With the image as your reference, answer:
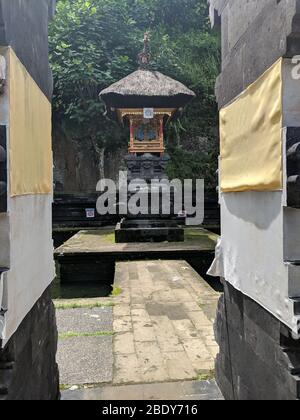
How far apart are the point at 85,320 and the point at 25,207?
291 cm

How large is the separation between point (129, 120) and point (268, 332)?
10424mm

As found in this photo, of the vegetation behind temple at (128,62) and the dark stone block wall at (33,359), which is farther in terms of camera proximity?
the vegetation behind temple at (128,62)

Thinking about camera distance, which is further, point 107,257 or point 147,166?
point 147,166

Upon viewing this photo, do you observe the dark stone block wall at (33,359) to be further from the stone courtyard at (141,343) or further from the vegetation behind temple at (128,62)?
the vegetation behind temple at (128,62)

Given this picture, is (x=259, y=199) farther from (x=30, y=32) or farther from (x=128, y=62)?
(x=128, y=62)

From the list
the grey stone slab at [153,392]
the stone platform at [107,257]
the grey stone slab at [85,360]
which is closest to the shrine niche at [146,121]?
the stone platform at [107,257]

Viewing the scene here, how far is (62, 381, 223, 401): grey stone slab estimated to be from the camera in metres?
2.98

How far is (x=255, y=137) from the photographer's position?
2240mm

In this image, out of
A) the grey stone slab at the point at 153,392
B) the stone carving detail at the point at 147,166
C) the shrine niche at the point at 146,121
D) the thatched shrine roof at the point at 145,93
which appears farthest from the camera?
the stone carving detail at the point at 147,166

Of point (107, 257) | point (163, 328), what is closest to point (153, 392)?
point (163, 328)

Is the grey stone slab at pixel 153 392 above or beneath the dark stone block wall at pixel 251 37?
beneath

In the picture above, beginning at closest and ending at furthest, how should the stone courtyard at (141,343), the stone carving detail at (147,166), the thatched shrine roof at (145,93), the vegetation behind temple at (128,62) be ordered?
the stone courtyard at (141,343), the thatched shrine roof at (145,93), the stone carving detail at (147,166), the vegetation behind temple at (128,62)

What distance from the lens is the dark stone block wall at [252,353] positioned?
1980 mm
